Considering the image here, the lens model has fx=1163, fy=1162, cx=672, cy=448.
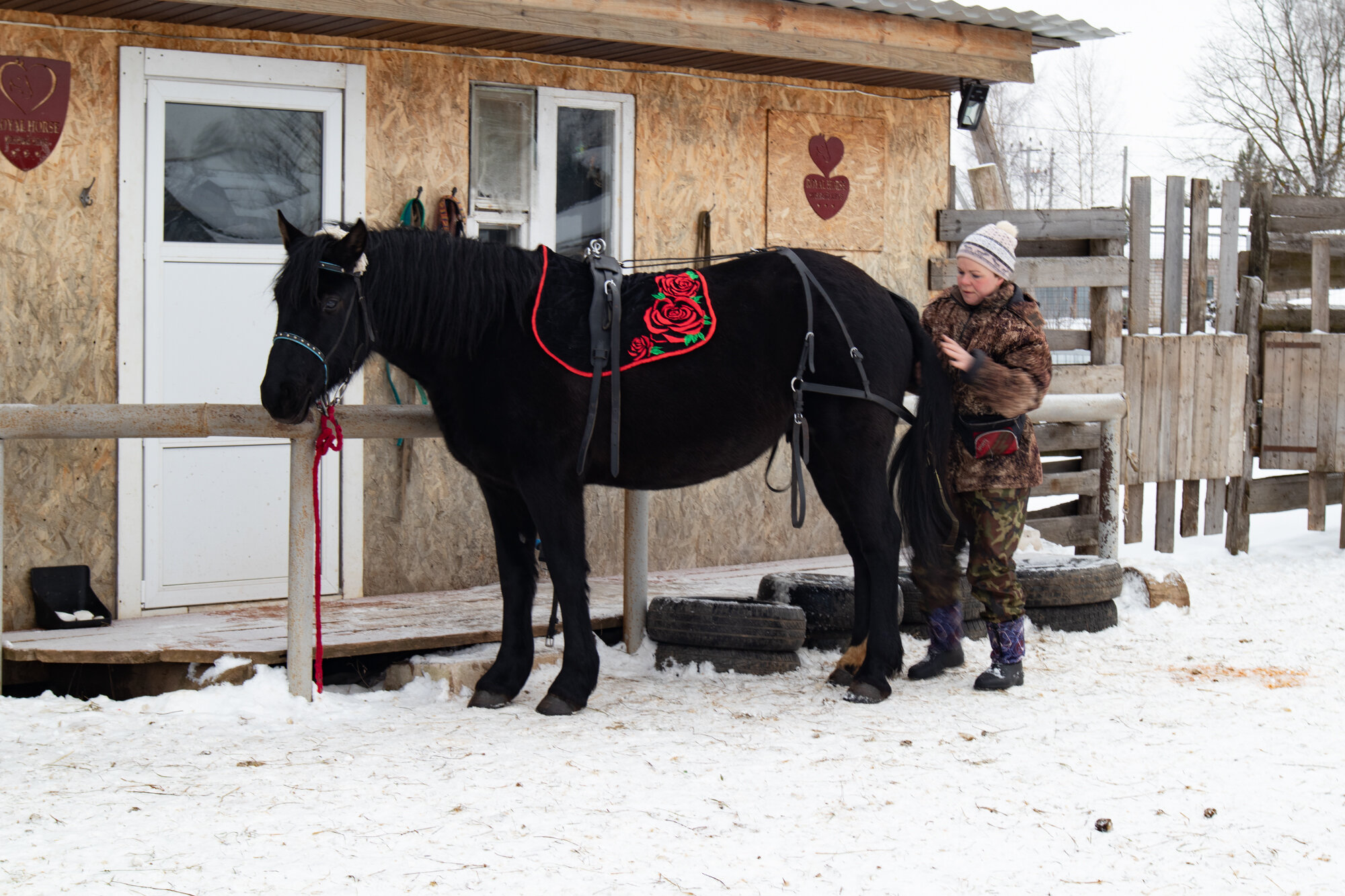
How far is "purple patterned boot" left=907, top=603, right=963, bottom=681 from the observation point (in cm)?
480

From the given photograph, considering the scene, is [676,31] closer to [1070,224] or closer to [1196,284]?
[1070,224]

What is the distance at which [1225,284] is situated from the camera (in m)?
8.24

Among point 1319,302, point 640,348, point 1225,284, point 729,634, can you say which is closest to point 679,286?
point 640,348

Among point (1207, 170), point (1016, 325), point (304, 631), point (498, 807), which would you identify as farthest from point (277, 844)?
point (1207, 170)

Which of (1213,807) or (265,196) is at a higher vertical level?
(265,196)

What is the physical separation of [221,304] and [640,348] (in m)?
2.46

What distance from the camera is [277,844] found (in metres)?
2.95

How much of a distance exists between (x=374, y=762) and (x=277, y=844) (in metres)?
0.70


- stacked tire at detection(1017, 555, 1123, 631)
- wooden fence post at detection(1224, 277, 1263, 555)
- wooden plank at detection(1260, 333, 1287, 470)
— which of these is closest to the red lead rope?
stacked tire at detection(1017, 555, 1123, 631)

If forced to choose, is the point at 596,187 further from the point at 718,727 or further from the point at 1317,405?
the point at 1317,405

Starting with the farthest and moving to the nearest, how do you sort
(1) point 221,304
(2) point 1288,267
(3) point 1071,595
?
(2) point 1288,267 → (1) point 221,304 → (3) point 1071,595

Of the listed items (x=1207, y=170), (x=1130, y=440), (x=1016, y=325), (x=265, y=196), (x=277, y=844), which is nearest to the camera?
(x=277, y=844)

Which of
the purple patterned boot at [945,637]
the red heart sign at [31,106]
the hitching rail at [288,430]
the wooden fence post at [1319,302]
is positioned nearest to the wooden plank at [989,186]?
the wooden fence post at [1319,302]

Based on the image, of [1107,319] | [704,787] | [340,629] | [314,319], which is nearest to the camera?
[704,787]
